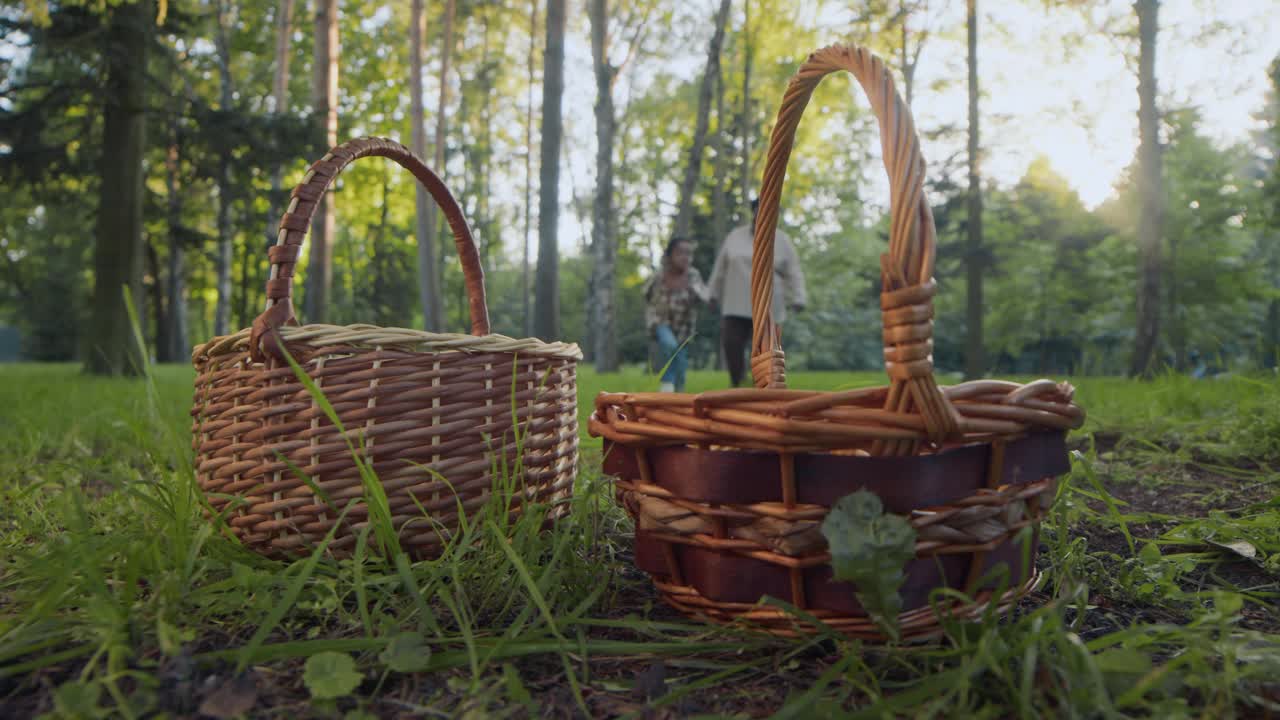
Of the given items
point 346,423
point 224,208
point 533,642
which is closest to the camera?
point 533,642

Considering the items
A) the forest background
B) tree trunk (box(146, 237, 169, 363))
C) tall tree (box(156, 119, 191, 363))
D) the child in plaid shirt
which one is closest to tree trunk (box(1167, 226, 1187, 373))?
the forest background

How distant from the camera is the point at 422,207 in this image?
14508 mm

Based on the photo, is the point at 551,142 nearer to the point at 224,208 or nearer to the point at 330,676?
the point at 330,676

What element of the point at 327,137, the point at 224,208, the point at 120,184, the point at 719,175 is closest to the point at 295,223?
the point at 327,137

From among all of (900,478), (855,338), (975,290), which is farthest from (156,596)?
(855,338)

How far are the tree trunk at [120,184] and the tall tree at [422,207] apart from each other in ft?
16.3

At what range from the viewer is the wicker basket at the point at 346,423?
1.38m

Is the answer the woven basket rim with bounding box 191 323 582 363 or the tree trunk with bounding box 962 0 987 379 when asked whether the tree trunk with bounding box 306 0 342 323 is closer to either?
the woven basket rim with bounding box 191 323 582 363

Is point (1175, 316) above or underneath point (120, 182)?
underneath

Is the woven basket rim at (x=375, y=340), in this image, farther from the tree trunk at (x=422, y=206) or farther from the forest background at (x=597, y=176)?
the tree trunk at (x=422, y=206)

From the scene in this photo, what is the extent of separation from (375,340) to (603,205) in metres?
13.6

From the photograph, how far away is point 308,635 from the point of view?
1132 millimetres

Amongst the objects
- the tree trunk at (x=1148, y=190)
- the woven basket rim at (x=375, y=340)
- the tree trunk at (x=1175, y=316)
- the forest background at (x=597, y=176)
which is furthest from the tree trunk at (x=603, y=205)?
the tree trunk at (x=1175, y=316)

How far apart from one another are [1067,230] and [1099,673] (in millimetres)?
28389
